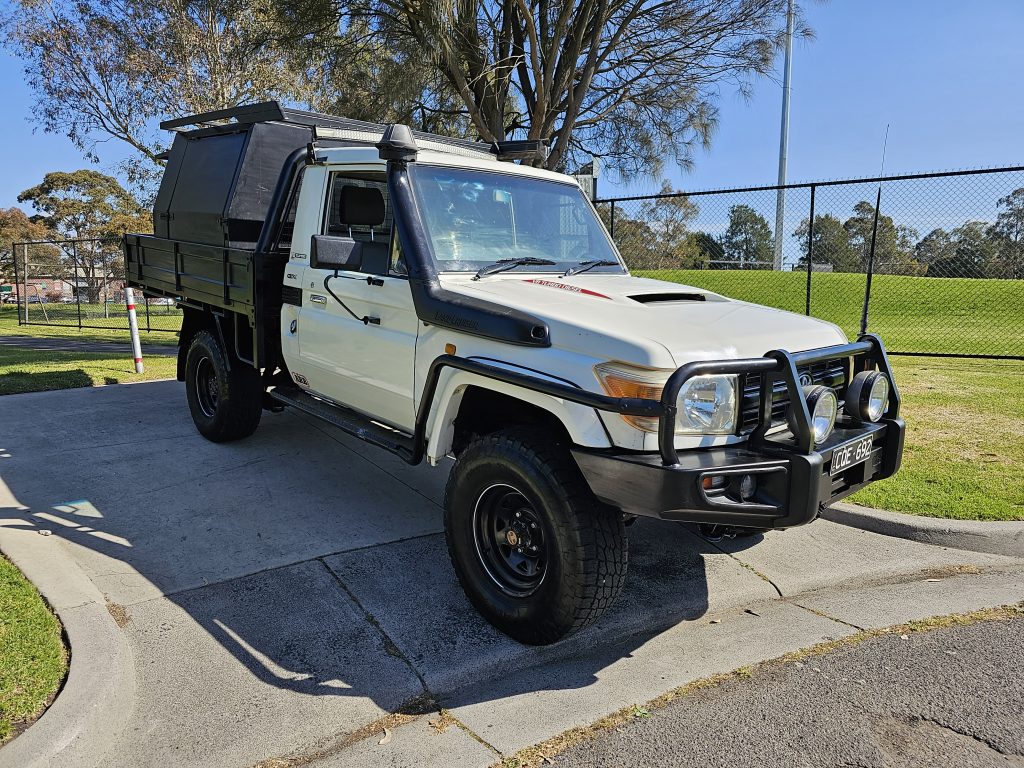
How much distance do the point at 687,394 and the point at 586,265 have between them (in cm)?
168

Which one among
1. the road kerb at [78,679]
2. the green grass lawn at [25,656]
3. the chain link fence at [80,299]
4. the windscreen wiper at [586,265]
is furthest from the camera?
the chain link fence at [80,299]

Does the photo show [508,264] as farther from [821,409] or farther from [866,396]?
[866,396]

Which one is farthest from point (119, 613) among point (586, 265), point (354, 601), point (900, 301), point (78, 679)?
point (900, 301)

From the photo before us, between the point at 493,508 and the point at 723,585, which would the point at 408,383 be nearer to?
the point at 493,508

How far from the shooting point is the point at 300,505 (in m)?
4.94

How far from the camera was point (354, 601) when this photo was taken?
3.69 metres

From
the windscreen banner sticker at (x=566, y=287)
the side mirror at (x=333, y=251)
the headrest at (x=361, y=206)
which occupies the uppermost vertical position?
the headrest at (x=361, y=206)

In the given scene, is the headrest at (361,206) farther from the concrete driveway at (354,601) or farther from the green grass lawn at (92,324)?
the green grass lawn at (92,324)

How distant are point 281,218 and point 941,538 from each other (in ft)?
15.5

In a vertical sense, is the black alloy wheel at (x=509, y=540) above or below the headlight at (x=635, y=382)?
below

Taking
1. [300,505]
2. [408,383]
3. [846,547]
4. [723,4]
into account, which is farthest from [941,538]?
[723,4]

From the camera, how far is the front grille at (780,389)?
3.11 metres

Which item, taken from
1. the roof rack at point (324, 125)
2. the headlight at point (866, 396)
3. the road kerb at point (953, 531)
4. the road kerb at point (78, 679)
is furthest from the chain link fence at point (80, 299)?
the headlight at point (866, 396)

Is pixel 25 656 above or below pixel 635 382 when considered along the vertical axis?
below
